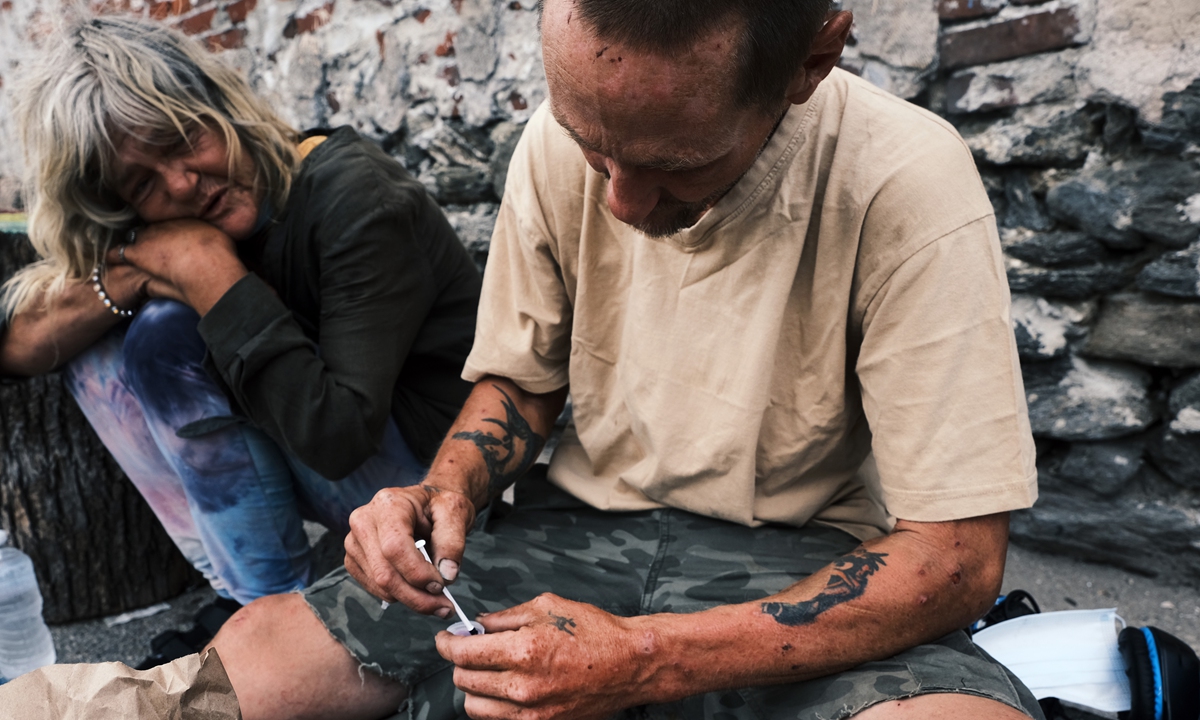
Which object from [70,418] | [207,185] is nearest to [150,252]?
[207,185]

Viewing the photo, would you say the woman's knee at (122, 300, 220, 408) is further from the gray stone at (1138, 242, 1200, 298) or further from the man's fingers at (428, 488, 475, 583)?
the gray stone at (1138, 242, 1200, 298)

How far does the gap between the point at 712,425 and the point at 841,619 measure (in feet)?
1.16

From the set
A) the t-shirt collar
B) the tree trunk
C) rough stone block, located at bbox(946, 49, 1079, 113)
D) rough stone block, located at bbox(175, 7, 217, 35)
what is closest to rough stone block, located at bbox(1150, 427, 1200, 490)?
rough stone block, located at bbox(946, 49, 1079, 113)

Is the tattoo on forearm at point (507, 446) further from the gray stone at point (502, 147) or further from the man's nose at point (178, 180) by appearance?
the gray stone at point (502, 147)

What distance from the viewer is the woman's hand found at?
1771mm

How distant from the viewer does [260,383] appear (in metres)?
1.75

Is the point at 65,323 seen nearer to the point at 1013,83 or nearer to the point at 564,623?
the point at 564,623

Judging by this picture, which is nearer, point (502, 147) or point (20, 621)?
point (20, 621)

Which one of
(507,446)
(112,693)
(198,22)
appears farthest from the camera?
(198,22)

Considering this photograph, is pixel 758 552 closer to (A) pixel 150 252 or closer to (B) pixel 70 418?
(A) pixel 150 252

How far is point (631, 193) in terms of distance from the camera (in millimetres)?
1152

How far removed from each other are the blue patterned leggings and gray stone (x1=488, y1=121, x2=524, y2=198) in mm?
1126

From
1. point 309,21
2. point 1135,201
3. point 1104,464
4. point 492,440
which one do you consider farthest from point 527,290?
point 309,21

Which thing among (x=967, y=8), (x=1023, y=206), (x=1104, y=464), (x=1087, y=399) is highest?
(x=967, y=8)
